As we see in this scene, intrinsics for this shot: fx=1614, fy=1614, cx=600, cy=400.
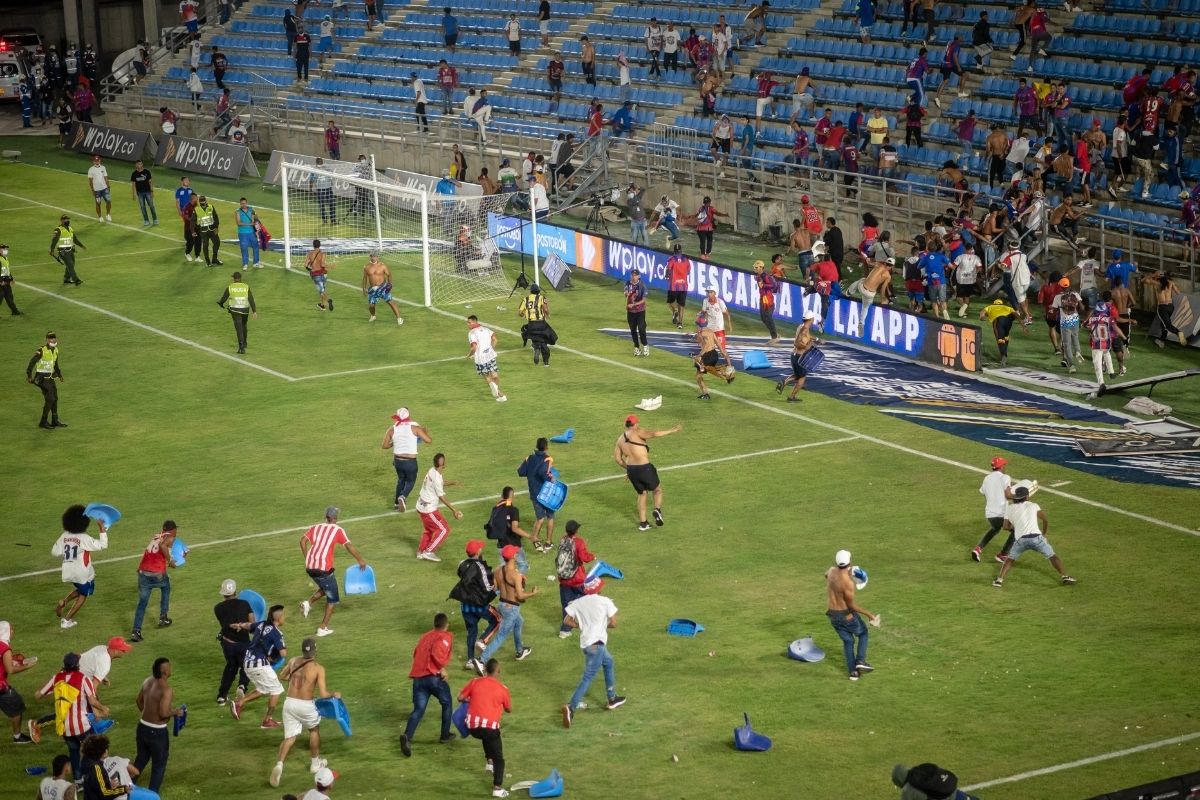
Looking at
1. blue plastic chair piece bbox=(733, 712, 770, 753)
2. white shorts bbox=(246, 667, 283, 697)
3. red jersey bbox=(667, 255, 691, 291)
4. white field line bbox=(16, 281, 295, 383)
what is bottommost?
white field line bbox=(16, 281, 295, 383)

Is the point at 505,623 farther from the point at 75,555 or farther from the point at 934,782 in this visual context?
the point at 934,782

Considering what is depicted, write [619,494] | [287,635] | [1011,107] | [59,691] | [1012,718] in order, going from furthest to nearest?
[1011,107]
[619,494]
[287,635]
[1012,718]
[59,691]

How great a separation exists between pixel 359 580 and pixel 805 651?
244 inches

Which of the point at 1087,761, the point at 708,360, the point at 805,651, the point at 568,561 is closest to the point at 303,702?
the point at 568,561

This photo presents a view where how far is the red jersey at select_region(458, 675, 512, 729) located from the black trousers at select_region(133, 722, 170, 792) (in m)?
3.16

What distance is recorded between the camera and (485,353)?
102 ft

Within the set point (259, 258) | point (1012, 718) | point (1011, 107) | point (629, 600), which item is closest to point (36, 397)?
point (259, 258)

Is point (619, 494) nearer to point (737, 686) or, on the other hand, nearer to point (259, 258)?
point (737, 686)

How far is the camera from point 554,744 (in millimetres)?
17719

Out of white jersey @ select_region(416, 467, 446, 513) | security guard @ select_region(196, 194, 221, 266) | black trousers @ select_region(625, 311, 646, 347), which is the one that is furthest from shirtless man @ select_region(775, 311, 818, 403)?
security guard @ select_region(196, 194, 221, 266)

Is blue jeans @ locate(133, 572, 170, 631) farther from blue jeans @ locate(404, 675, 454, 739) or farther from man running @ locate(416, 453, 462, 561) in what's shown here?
blue jeans @ locate(404, 675, 454, 739)

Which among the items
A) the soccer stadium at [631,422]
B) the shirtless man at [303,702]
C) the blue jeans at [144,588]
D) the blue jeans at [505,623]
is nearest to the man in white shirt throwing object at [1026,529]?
the soccer stadium at [631,422]

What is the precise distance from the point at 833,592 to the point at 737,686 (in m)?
1.58

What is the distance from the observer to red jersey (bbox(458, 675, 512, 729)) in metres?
16.2
